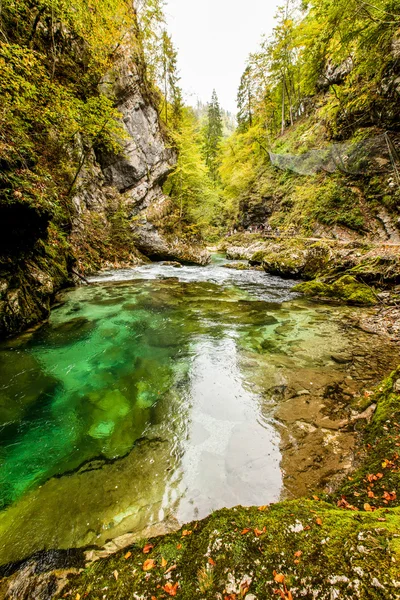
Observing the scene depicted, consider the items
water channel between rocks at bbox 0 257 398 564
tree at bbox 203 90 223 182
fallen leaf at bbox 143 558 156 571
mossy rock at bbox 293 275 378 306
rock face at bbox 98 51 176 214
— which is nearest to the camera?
fallen leaf at bbox 143 558 156 571

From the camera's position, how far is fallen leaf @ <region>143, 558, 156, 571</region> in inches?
56.9

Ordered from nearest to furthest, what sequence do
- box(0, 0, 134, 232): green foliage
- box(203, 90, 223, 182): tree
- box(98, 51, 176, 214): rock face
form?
box(0, 0, 134, 232): green foliage
box(98, 51, 176, 214): rock face
box(203, 90, 223, 182): tree

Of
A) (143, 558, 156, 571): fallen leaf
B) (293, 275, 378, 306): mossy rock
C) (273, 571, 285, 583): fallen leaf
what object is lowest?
(293, 275, 378, 306): mossy rock

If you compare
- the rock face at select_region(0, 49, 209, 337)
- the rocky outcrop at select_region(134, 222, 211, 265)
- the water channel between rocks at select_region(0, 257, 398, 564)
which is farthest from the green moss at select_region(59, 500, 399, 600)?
the rocky outcrop at select_region(134, 222, 211, 265)

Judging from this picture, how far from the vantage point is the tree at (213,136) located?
126ft

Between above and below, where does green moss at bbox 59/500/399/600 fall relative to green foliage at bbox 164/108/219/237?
below

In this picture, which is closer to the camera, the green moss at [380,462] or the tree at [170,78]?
the green moss at [380,462]

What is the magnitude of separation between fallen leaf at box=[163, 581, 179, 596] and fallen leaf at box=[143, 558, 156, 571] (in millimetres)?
177

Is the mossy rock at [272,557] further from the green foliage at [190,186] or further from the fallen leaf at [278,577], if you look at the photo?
the green foliage at [190,186]

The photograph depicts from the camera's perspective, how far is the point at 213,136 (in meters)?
40.0

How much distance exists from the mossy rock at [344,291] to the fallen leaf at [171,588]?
315 inches

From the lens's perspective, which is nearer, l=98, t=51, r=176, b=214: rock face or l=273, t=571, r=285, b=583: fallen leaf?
l=273, t=571, r=285, b=583: fallen leaf

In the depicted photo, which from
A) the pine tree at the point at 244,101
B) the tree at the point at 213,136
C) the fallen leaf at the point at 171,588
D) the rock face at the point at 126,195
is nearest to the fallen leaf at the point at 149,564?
the fallen leaf at the point at 171,588

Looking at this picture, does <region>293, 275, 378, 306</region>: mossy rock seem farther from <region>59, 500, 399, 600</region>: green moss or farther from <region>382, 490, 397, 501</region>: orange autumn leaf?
<region>59, 500, 399, 600</region>: green moss
